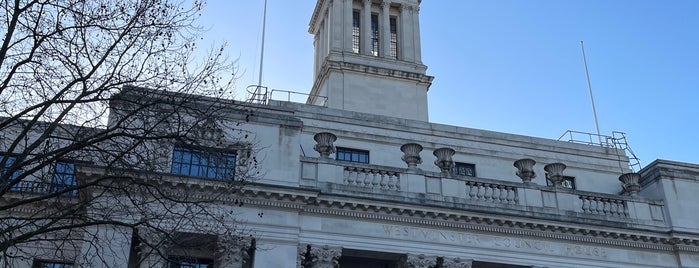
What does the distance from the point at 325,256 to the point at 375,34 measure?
22.7m

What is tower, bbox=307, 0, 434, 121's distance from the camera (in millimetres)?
42031

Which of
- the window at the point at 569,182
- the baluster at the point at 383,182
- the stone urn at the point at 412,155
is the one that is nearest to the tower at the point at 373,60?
the window at the point at 569,182

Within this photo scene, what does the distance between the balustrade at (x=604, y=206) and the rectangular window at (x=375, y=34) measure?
18.2 m

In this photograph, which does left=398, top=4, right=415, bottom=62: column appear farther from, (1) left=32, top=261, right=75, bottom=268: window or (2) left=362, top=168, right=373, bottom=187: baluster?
(1) left=32, top=261, right=75, bottom=268: window

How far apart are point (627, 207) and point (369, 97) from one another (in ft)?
52.4

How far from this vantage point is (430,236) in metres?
28.3

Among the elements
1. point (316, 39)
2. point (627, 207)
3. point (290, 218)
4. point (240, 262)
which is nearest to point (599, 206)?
point (627, 207)

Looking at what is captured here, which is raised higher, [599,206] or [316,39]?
[316,39]

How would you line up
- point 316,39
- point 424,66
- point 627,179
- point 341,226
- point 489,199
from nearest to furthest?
point 341,226
point 489,199
point 627,179
point 424,66
point 316,39

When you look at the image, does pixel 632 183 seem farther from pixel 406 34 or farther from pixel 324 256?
pixel 406 34

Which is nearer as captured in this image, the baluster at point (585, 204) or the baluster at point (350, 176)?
the baluster at point (350, 176)

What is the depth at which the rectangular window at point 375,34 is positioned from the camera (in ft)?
151

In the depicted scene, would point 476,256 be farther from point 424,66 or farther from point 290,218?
point 424,66

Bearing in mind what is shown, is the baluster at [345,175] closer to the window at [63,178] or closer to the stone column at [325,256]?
the stone column at [325,256]
